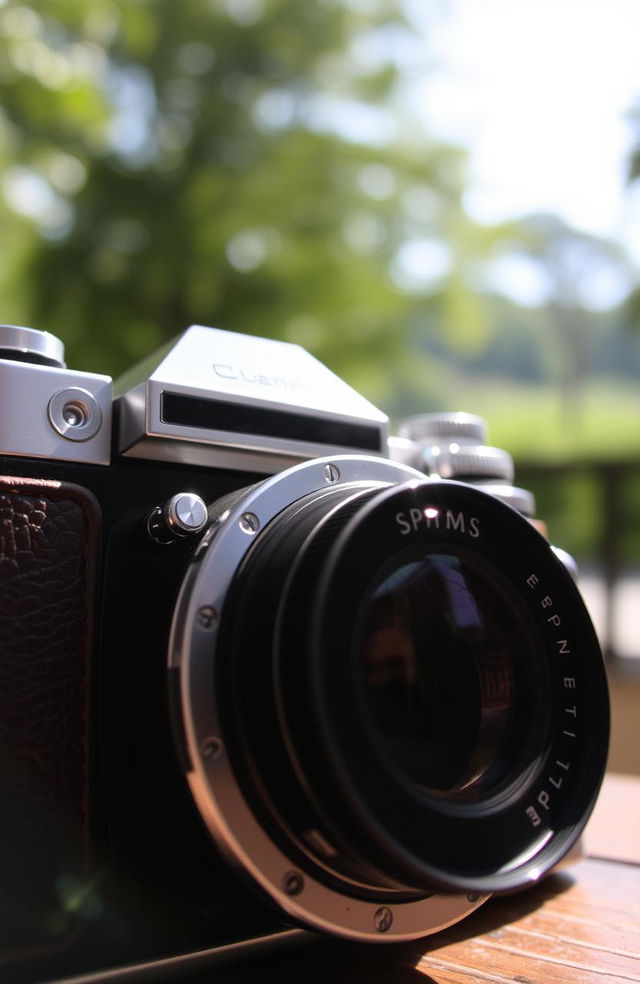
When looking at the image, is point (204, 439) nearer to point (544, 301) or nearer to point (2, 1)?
point (2, 1)

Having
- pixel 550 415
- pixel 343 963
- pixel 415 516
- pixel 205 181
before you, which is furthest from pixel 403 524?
pixel 550 415

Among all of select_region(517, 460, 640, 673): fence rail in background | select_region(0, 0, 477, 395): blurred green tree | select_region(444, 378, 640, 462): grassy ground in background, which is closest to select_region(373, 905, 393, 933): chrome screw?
select_region(517, 460, 640, 673): fence rail in background

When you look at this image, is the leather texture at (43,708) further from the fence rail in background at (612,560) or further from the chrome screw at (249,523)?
the fence rail in background at (612,560)

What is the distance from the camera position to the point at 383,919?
1.29ft

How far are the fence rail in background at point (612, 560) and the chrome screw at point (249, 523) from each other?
7.87 feet

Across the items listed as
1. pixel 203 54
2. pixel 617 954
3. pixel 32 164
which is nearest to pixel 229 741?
pixel 617 954

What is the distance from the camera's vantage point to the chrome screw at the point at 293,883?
1.22 feet

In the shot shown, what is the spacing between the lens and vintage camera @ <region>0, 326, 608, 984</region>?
0.35 metres

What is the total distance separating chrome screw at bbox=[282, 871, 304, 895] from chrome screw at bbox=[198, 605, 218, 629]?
11 centimetres

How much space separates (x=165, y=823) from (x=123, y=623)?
0.31 ft

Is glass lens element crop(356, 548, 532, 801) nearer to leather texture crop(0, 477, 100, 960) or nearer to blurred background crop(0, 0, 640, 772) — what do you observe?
leather texture crop(0, 477, 100, 960)

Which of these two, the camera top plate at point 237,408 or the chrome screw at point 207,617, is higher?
the camera top plate at point 237,408

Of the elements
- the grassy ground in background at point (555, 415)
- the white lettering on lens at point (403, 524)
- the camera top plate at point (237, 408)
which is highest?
the grassy ground in background at point (555, 415)

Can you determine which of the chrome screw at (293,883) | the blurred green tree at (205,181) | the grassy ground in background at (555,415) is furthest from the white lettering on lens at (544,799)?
the grassy ground in background at (555,415)
